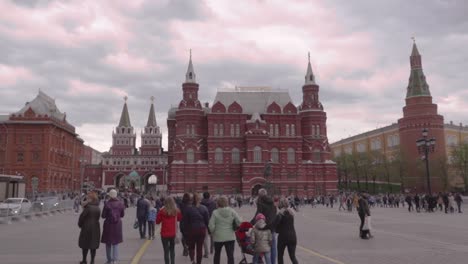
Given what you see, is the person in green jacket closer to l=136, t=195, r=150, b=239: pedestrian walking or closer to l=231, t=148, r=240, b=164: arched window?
l=136, t=195, r=150, b=239: pedestrian walking

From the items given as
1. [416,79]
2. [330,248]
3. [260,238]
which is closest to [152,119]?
[416,79]

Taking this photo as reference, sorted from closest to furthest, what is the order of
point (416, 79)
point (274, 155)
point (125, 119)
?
point (274, 155), point (416, 79), point (125, 119)

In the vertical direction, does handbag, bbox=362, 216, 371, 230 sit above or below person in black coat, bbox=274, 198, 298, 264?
below

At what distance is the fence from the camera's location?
971 inches

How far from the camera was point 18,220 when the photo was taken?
87.8 ft

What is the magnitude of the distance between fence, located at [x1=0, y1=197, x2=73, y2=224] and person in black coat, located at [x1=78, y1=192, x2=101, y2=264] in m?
17.1

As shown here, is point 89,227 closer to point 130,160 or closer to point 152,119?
point 130,160

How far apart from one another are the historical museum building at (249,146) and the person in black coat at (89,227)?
203 feet

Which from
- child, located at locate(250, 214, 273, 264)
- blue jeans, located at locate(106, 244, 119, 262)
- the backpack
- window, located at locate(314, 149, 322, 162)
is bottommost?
blue jeans, located at locate(106, 244, 119, 262)

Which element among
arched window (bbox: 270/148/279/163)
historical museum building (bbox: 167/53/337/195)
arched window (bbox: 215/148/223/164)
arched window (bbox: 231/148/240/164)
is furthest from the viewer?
arched window (bbox: 270/148/279/163)

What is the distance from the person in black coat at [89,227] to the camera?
9.92 metres

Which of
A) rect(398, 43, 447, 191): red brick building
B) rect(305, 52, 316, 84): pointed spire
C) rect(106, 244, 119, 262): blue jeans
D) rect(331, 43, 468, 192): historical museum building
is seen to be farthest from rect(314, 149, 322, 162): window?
rect(106, 244, 119, 262): blue jeans

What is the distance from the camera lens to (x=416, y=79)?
88.9 metres

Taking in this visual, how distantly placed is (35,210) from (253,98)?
59.8 m
